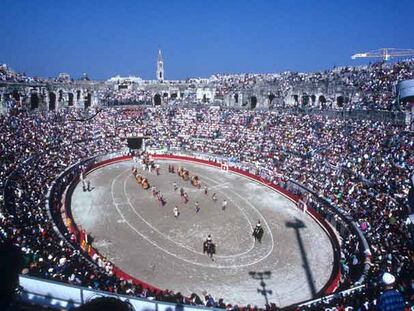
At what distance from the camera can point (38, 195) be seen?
25.0 m

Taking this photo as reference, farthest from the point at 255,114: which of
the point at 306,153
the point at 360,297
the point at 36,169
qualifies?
the point at 360,297

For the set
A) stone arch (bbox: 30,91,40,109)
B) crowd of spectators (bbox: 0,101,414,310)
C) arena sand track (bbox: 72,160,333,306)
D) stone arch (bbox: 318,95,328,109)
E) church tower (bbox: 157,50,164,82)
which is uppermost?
church tower (bbox: 157,50,164,82)

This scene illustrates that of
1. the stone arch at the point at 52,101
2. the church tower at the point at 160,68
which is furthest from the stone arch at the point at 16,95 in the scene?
the church tower at the point at 160,68

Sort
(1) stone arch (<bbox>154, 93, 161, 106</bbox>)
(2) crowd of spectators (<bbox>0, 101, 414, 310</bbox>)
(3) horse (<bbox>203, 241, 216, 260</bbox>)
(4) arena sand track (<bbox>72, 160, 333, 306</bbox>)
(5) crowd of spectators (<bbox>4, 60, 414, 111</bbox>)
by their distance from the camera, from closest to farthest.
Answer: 1. (2) crowd of spectators (<bbox>0, 101, 414, 310</bbox>)
2. (4) arena sand track (<bbox>72, 160, 333, 306</bbox>)
3. (3) horse (<bbox>203, 241, 216, 260</bbox>)
4. (5) crowd of spectators (<bbox>4, 60, 414, 111</bbox>)
5. (1) stone arch (<bbox>154, 93, 161, 106</bbox>)

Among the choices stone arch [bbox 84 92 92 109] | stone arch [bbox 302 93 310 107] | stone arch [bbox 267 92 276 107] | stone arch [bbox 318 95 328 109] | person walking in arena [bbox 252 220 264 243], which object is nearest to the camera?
person walking in arena [bbox 252 220 264 243]

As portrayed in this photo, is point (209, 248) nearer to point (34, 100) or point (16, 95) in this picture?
point (16, 95)

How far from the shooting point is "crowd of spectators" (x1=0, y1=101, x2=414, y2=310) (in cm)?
1619

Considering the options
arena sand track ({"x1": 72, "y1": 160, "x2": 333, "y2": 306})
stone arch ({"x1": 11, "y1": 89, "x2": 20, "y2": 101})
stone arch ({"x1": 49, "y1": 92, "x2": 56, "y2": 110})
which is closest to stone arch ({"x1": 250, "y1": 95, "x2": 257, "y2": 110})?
arena sand track ({"x1": 72, "y1": 160, "x2": 333, "y2": 306})

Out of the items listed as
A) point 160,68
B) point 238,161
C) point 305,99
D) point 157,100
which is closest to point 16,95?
point 157,100

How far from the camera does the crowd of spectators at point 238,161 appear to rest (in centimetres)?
1619

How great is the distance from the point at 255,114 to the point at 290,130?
30.8 ft

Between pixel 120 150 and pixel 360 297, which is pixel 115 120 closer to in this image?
pixel 120 150

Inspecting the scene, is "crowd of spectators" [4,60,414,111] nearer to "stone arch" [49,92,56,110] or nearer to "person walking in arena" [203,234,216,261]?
"stone arch" [49,92,56,110]

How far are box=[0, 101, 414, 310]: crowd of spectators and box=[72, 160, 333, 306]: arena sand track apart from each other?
5.94ft
